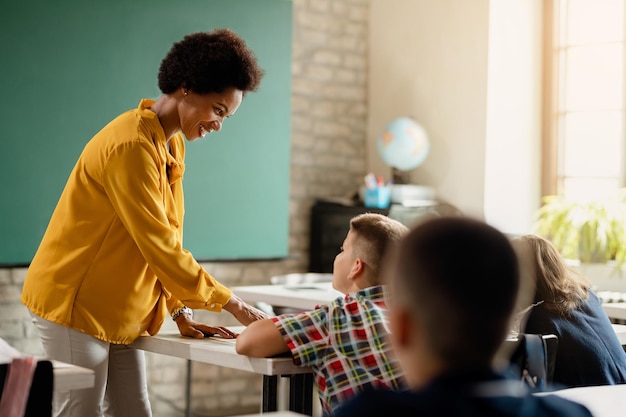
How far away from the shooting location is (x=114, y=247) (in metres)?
2.83

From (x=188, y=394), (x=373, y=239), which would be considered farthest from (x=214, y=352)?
(x=188, y=394)

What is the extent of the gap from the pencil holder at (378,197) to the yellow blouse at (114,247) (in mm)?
3409

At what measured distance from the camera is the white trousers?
2.80 meters

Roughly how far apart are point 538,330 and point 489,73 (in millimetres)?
3198

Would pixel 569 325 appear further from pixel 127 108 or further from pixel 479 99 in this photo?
pixel 479 99

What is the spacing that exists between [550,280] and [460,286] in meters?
2.20

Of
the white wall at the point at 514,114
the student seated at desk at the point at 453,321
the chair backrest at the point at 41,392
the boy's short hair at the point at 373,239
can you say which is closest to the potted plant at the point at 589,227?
the white wall at the point at 514,114

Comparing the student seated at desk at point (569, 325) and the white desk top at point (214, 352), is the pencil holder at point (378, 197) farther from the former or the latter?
the white desk top at point (214, 352)

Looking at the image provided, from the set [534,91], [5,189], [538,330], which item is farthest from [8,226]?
[534,91]

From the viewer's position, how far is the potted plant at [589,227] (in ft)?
17.9

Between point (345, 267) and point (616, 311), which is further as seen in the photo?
point (616, 311)

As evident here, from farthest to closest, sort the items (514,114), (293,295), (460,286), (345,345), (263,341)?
(514,114) → (293,295) → (263,341) → (345,345) → (460,286)

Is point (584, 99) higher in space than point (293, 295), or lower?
higher

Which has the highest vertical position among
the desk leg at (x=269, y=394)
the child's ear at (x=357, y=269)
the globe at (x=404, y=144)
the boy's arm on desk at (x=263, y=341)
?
the globe at (x=404, y=144)
